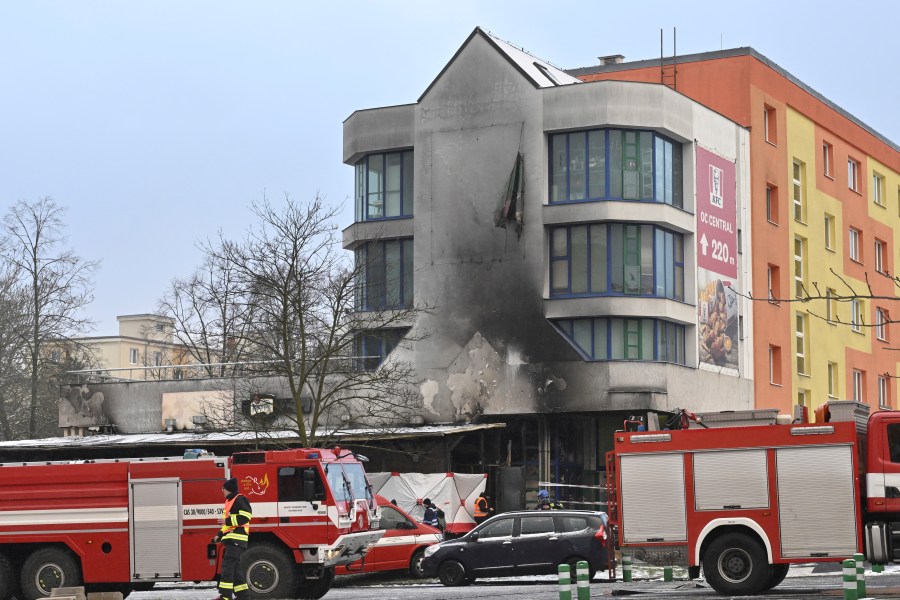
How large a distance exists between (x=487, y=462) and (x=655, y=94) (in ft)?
42.3

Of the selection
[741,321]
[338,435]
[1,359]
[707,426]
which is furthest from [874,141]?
[707,426]

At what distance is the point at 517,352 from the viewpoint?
1752 inches

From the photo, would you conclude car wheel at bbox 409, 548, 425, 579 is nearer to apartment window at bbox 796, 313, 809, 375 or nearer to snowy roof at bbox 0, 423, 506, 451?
snowy roof at bbox 0, 423, 506, 451

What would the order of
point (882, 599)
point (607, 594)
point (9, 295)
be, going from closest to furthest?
point (882, 599)
point (607, 594)
point (9, 295)

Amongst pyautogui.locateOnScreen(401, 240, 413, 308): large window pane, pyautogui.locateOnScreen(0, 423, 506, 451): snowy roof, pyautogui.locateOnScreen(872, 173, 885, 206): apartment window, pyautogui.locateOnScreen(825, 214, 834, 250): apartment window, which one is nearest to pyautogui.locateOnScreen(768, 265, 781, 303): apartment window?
pyautogui.locateOnScreen(825, 214, 834, 250): apartment window

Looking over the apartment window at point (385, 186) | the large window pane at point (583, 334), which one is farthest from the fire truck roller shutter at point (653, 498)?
the apartment window at point (385, 186)

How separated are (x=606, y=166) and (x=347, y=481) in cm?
2269

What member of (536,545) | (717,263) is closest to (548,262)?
(717,263)

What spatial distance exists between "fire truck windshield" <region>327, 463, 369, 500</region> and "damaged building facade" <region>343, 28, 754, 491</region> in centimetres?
1859

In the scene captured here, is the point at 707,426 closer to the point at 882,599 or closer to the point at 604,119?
the point at 882,599

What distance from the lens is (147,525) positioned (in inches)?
903

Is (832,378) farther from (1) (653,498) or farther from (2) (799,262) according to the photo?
(1) (653,498)

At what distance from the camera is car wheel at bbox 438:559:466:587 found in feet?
90.9

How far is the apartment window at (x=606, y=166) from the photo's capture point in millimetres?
44719
